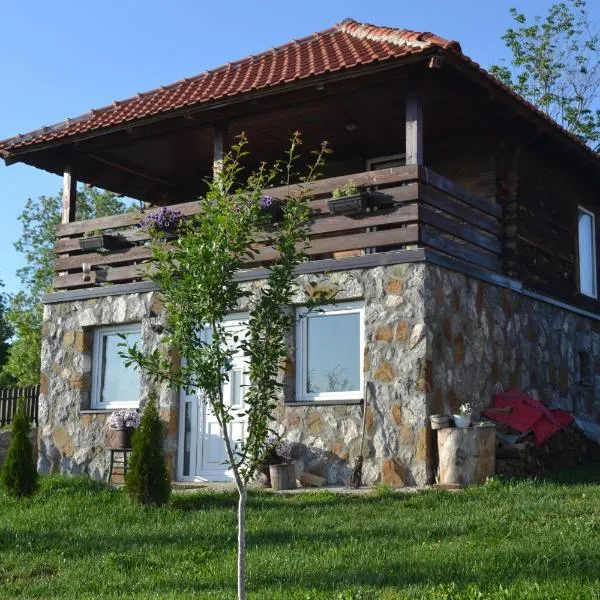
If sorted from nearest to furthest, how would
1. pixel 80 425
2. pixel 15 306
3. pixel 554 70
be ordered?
pixel 80 425
pixel 554 70
pixel 15 306

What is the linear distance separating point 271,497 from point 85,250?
18.9 feet

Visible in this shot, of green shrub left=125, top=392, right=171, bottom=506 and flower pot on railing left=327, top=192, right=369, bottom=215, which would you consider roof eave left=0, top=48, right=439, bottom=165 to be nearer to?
flower pot on railing left=327, top=192, right=369, bottom=215

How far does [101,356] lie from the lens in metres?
14.6

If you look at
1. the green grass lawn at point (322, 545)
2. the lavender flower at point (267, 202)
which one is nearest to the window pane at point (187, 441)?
the green grass lawn at point (322, 545)

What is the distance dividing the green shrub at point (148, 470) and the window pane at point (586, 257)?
380 inches

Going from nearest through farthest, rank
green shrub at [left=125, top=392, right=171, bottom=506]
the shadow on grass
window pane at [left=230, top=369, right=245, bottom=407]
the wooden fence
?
1. green shrub at [left=125, top=392, right=171, bottom=506]
2. the shadow on grass
3. window pane at [left=230, top=369, right=245, bottom=407]
4. the wooden fence

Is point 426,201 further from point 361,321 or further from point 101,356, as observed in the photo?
point 101,356

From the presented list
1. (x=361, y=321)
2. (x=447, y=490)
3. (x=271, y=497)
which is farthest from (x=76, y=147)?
(x=447, y=490)

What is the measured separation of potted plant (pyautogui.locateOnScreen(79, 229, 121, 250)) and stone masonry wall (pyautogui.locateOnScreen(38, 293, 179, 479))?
0.76 m

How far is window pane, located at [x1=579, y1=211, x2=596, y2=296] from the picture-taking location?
1762cm

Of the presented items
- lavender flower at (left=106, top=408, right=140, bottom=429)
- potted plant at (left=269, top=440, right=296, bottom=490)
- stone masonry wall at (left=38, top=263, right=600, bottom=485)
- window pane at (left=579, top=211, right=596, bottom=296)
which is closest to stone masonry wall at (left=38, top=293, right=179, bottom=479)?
stone masonry wall at (left=38, top=263, right=600, bottom=485)

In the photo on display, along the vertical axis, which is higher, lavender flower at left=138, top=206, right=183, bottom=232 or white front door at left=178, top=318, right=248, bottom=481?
lavender flower at left=138, top=206, right=183, bottom=232

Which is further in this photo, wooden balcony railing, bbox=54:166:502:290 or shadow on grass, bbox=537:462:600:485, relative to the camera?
wooden balcony railing, bbox=54:166:502:290

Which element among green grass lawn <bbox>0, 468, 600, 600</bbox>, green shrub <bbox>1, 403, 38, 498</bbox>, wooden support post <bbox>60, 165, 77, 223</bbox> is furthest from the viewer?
wooden support post <bbox>60, 165, 77, 223</bbox>
